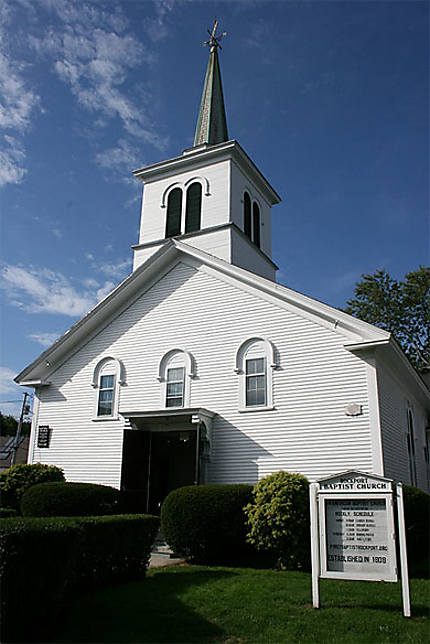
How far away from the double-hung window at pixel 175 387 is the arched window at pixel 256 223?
835 centimetres

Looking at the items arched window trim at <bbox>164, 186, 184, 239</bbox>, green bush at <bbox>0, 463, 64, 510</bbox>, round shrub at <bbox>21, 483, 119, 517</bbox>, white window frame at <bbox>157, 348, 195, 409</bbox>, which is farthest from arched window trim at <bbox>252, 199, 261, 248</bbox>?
round shrub at <bbox>21, 483, 119, 517</bbox>

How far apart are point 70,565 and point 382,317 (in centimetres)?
3512

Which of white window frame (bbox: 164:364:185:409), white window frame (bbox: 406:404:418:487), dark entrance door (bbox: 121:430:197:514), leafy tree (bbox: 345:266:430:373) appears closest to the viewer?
dark entrance door (bbox: 121:430:197:514)

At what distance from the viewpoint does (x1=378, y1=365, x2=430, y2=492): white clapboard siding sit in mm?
14219

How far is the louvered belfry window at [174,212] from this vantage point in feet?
70.7

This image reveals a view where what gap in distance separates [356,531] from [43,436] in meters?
13.9

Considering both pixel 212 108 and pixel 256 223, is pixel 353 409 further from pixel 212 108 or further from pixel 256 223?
pixel 212 108

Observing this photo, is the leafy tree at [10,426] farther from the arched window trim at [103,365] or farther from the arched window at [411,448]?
the arched window at [411,448]

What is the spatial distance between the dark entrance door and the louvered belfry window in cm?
835

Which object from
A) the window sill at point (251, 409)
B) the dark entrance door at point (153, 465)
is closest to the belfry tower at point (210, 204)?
the window sill at point (251, 409)

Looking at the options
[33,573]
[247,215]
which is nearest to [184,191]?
[247,215]

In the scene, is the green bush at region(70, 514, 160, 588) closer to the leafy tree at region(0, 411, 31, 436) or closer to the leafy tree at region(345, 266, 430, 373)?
the leafy tree at region(345, 266, 430, 373)

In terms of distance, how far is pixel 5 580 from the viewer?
6.22 meters

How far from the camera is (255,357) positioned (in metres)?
15.6
